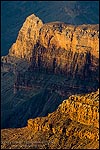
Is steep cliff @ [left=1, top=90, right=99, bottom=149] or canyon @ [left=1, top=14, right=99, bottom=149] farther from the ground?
canyon @ [left=1, top=14, right=99, bottom=149]

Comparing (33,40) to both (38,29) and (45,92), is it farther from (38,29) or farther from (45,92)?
(45,92)

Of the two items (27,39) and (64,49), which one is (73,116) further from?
(27,39)

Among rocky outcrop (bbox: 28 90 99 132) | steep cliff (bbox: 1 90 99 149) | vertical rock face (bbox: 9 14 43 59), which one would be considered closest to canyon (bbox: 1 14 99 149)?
vertical rock face (bbox: 9 14 43 59)

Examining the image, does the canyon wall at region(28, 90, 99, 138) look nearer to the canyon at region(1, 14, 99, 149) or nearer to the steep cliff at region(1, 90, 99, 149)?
the steep cliff at region(1, 90, 99, 149)

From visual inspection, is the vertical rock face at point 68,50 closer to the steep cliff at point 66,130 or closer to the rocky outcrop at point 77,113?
the rocky outcrop at point 77,113

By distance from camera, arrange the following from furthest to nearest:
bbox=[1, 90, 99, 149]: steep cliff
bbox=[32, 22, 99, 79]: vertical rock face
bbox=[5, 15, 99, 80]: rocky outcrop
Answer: bbox=[5, 15, 99, 80]: rocky outcrop
bbox=[32, 22, 99, 79]: vertical rock face
bbox=[1, 90, 99, 149]: steep cliff

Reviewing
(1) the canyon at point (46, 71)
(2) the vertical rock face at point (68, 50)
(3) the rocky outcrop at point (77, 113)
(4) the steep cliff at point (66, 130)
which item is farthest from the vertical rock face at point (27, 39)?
(4) the steep cliff at point (66, 130)
